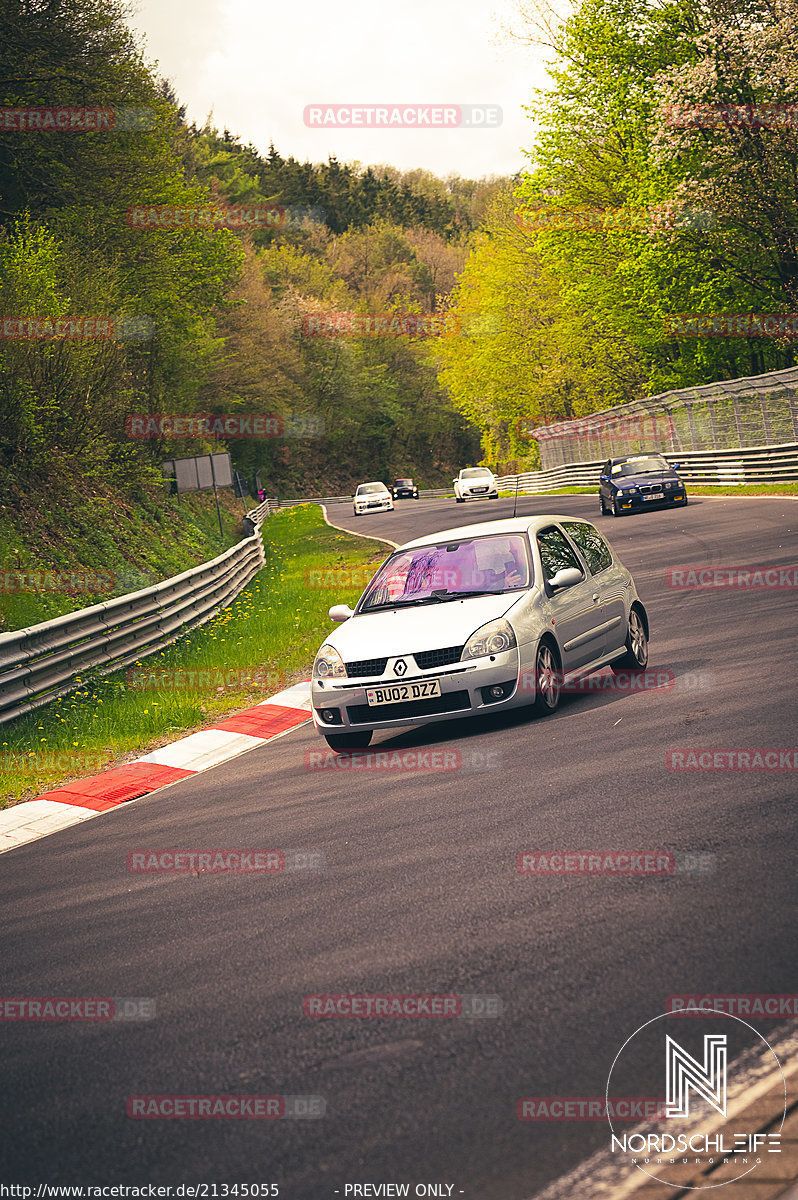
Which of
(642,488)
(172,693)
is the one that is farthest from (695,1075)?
(642,488)

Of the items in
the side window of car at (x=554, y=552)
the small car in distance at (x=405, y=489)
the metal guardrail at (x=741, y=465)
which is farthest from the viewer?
the small car in distance at (x=405, y=489)

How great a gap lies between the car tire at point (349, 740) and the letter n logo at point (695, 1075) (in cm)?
566

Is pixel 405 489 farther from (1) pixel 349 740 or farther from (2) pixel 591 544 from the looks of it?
(1) pixel 349 740

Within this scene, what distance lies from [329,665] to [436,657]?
35.5 inches

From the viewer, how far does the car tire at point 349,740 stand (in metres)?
9.03

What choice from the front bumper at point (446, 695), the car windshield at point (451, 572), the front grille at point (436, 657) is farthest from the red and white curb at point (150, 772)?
the front grille at point (436, 657)

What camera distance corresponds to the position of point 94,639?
13203 mm

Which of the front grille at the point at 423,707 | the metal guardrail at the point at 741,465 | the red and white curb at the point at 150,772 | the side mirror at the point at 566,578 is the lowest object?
the red and white curb at the point at 150,772

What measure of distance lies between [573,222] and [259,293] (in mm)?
36916

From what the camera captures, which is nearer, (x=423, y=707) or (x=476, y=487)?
(x=423, y=707)

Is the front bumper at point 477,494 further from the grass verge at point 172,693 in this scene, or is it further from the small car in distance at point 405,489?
the grass verge at point 172,693

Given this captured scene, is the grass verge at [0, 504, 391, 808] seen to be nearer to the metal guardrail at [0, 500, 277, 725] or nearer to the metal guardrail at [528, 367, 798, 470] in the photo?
the metal guardrail at [0, 500, 277, 725]

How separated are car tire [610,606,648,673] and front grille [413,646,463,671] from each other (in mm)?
2242

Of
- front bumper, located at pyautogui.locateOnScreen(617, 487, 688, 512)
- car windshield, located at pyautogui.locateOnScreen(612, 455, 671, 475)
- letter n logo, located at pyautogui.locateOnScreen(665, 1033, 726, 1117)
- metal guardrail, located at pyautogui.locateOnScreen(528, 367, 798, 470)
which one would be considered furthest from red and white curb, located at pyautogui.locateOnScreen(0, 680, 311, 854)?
metal guardrail, located at pyautogui.locateOnScreen(528, 367, 798, 470)
